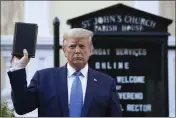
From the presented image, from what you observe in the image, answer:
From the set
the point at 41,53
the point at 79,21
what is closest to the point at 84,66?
the point at 79,21

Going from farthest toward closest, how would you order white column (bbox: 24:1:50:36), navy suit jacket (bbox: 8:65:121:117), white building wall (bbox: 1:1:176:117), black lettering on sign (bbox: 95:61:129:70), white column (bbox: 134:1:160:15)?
1. white column (bbox: 134:1:160:15)
2. white column (bbox: 24:1:50:36)
3. white building wall (bbox: 1:1:176:117)
4. black lettering on sign (bbox: 95:61:129:70)
5. navy suit jacket (bbox: 8:65:121:117)

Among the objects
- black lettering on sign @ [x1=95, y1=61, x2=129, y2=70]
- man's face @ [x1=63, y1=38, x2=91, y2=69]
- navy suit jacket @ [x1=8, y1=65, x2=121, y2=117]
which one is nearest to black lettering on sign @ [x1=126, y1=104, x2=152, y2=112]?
black lettering on sign @ [x1=95, y1=61, x2=129, y2=70]

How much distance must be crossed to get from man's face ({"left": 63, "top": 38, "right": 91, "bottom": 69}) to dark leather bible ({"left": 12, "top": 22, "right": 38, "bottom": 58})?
174 mm

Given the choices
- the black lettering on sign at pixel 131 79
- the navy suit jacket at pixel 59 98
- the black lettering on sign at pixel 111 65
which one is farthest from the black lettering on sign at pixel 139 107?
the navy suit jacket at pixel 59 98

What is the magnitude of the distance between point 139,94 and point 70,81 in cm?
326

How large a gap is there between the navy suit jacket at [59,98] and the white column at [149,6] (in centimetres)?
628

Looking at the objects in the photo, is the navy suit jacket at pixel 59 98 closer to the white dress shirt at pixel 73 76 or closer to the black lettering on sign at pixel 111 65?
the white dress shirt at pixel 73 76

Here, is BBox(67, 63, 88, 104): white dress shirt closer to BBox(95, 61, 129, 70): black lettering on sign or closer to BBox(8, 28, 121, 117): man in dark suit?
BBox(8, 28, 121, 117): man in dark suit

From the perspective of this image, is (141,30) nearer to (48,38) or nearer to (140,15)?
(140,15)

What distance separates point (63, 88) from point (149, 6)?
253 inches

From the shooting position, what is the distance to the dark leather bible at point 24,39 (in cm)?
288

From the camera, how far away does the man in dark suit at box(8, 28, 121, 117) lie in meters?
2.92

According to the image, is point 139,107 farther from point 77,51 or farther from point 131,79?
point 77,51

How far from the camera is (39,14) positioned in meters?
9.13
